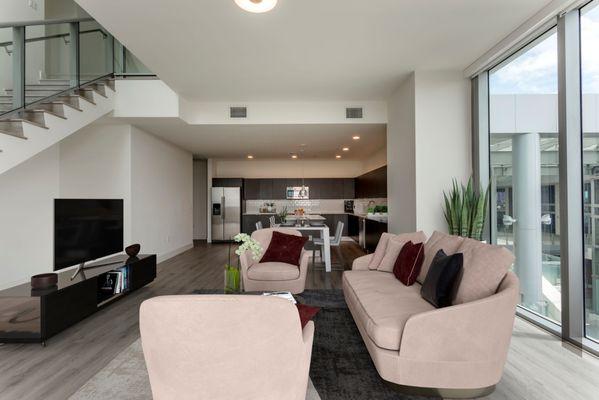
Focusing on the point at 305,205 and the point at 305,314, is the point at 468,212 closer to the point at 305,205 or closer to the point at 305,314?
the point at 305,314

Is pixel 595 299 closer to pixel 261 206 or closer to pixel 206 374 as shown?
pixel 206 374

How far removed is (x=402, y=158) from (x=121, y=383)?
13.6 ft

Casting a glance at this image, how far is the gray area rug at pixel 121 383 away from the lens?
6.49ft

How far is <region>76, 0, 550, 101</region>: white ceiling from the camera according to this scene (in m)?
2.81

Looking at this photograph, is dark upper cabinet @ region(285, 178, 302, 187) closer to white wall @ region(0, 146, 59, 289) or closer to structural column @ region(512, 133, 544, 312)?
white wall @ region(0, 146, 59, 289)

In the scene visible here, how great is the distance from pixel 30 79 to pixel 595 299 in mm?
7511

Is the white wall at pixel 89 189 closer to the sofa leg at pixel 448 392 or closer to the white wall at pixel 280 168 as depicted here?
the white wall at pixel 280 168

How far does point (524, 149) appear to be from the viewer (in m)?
3.46

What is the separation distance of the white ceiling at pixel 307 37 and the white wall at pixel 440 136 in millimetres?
236

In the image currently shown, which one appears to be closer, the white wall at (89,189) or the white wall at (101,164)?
the white wall at (89,189)

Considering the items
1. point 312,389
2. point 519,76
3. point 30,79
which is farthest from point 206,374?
point 30,79

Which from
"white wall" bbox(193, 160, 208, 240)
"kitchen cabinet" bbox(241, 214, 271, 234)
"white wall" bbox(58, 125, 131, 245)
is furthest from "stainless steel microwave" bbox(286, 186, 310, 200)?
"white wall" bbox(58, 125, 131, 245)

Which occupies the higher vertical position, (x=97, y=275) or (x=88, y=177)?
(x=88, y=177)

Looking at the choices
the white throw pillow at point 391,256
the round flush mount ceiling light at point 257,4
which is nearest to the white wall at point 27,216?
the round flush mount ceiling light at point 257,4
